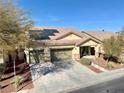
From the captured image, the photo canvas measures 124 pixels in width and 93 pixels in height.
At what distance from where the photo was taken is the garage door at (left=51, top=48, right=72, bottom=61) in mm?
29297

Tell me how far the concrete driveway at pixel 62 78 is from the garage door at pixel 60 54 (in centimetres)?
265

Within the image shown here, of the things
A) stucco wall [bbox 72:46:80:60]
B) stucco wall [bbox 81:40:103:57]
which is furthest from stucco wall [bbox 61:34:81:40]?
Result: stucco wall [bbox 81:40:103:57]

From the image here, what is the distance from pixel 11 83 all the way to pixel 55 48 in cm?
1198

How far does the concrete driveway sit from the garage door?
2.65m

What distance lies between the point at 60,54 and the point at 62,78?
9547 millimetres

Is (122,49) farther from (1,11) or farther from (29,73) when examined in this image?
(1,11)

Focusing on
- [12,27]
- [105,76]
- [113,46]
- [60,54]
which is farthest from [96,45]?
[12,27]

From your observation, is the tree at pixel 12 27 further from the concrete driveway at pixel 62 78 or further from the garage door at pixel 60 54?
the garage door at pixel 60 54

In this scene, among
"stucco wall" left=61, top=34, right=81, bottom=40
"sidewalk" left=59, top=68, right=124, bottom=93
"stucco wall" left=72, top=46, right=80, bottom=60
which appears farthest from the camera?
"stucco wall" left=61, top=34, right=81, bottom=40

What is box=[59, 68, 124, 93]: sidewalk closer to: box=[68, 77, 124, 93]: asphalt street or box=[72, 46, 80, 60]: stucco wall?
box=[68, 77, 124, 93]: asphalt street

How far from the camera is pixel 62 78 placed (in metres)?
20.8

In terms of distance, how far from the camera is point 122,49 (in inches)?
1045

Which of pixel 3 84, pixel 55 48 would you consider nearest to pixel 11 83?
pixel 3 84

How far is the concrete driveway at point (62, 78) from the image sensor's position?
57.5 ft
